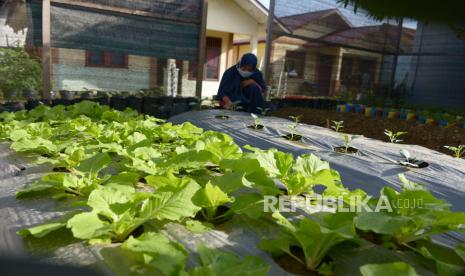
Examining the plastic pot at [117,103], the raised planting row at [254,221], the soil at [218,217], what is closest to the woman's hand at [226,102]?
the plastic pot at [117,103]

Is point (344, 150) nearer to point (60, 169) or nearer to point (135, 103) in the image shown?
point (60, 169)

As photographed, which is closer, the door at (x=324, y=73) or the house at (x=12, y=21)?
the house at (x=12, y=21)

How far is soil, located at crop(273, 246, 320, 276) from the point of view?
0.75 metres

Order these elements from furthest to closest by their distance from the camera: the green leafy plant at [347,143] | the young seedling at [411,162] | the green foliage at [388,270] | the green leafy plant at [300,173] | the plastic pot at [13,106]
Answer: the plastic pot at [13,106] < the green leafy plant at [347,143] < the young seedling at [411,162] < the green leafy plant at [300,173] < the green foliage at [388,270]

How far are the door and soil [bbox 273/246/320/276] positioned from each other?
6878 millimetres

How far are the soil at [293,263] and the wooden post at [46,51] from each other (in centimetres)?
447

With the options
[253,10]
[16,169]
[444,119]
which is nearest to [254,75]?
[444,119]

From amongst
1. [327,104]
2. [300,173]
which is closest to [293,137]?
[300,173]

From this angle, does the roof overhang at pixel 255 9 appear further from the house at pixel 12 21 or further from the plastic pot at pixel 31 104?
the plastic pot at pixel 31 104

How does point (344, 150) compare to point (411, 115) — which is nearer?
point (344, 150)

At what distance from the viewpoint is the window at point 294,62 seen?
274 inches

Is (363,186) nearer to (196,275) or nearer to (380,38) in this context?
(196,275)

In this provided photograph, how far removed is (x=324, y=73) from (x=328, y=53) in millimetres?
415

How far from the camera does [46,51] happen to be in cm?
434
